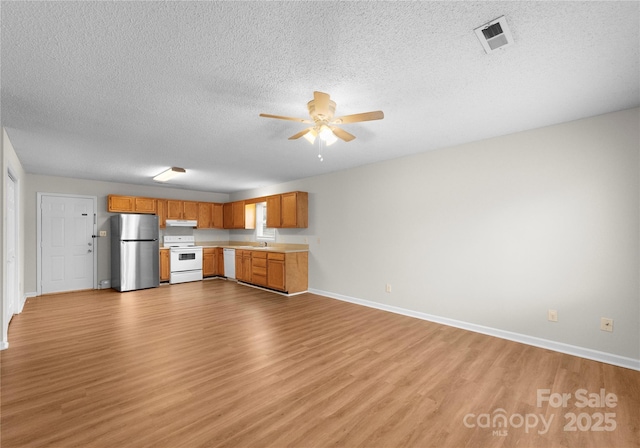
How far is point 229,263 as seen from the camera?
754 cm

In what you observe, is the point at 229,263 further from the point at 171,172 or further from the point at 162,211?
the point at 171,172

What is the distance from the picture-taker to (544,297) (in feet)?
10.4

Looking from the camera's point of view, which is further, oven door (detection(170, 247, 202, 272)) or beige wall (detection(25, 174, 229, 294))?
oven door (detection(170, 247, 202, 272))

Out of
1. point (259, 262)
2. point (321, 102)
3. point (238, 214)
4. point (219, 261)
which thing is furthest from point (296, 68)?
point (219, 261)

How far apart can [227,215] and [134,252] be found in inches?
102

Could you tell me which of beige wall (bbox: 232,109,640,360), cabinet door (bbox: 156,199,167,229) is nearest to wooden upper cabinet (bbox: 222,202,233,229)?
cabinet door (bbox: 156,199,167,229)

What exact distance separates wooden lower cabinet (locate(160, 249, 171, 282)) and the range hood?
73 cm

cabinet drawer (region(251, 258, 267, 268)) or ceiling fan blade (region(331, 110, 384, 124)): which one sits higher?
ceiling fan blade (region(331, 110, 384, 124))

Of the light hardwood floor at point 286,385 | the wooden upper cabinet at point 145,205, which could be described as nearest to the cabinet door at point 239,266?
the wooden upper cabinet at point 145,205

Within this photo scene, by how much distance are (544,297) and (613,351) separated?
2.24 ft

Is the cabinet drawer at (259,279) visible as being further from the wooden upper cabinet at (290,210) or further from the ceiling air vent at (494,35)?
the ceiling air vent at (494,35)

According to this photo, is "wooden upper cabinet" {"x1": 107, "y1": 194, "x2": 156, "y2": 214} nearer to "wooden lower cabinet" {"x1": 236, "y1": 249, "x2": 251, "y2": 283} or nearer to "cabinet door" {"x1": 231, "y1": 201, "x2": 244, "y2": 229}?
"cabinet door" {"x1": 231, "y1": 201, "x2": 244, "y2": 229}

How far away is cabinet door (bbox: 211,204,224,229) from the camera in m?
8.14

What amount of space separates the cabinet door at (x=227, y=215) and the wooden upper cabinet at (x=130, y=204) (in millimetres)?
1849
